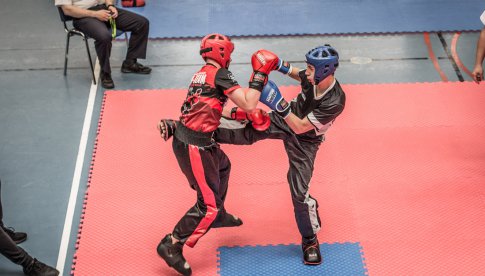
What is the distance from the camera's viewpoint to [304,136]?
5.19 m

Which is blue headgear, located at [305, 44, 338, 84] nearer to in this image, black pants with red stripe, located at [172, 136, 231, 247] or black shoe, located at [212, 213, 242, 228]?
black pants with red stripe, located at [172, 136, 231, 247]

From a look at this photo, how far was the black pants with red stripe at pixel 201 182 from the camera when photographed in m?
4.91

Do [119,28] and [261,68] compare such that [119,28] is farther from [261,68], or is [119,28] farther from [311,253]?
[311,253]

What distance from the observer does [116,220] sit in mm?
5949

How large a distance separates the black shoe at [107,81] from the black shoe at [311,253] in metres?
3.74

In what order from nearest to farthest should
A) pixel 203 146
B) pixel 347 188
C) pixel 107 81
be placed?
pixel 203 146 → pixel 347 188 → pixel 107 81

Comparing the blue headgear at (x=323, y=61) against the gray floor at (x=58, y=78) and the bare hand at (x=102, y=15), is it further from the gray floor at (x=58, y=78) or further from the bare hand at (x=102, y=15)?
the bare hand at (x=102, y=15)

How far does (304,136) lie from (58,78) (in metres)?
4.32

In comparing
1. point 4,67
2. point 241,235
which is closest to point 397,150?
point 241,235

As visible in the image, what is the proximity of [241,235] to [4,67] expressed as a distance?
4596 mm

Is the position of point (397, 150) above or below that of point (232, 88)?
below

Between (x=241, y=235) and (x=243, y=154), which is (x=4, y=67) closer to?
(x=243, y=154)

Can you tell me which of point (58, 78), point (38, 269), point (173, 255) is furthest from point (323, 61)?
point (58, 78)

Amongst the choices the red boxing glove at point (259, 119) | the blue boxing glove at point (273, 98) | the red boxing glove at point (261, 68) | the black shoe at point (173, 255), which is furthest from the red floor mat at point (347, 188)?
the red boxing glove at point (261, 68)
